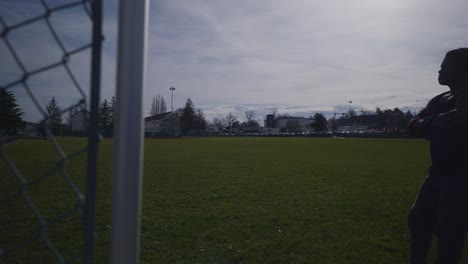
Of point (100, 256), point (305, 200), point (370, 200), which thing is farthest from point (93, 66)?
point (370, 200)

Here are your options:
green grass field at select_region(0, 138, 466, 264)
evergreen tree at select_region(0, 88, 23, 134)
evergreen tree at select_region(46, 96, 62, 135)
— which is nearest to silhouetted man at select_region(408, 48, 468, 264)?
green grass field at select_region(0, 138, 466, 264)

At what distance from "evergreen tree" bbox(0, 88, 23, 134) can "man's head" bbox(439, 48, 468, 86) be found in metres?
2.68

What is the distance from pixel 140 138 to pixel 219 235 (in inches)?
159

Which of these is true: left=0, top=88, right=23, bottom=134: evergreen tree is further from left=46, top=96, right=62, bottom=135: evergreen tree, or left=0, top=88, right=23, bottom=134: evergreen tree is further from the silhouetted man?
the silhouetted man

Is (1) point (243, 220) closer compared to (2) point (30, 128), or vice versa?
(2) point (30, 128)

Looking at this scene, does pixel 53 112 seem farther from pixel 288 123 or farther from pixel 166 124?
pixel 288 123

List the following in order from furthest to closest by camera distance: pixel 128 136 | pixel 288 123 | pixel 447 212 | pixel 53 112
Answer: pixel 288 123
pixel 447 212
pixel 53 112
pixel 128 136

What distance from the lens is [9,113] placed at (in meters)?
1.10

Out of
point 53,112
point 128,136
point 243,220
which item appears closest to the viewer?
point 128,136

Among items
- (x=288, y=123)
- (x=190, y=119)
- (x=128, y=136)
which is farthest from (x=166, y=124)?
(x=128, y=136)

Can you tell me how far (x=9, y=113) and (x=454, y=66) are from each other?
272cm

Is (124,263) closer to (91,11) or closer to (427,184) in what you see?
(91,11)

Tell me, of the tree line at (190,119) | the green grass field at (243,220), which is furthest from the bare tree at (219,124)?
the green grass field at (243,220)

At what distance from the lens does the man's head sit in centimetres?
233
